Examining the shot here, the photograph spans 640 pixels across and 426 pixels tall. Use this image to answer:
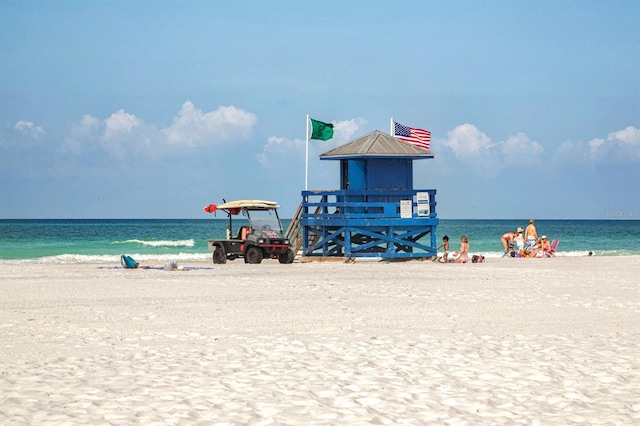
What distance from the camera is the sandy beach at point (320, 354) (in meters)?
6.95

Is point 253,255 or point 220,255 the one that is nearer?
point 253,255

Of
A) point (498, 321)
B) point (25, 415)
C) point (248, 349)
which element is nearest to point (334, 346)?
point (248, 349)

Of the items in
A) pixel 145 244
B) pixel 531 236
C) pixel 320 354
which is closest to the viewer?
pixel 320 354

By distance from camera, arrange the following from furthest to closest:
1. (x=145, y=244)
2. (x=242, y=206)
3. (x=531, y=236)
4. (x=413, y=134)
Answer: (x=145, y=244), (x=531, y=236), (x=413, y=134), (x=242, y=206)

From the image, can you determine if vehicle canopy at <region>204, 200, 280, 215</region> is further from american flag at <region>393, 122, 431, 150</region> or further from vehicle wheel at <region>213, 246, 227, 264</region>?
american flag at <region>393, 122, 431, 150</region>

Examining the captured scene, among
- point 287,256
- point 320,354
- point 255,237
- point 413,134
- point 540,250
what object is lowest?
point 320,354

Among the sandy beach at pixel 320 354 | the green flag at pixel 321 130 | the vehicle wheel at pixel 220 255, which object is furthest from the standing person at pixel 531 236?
the sandy beach at pixel 320 354

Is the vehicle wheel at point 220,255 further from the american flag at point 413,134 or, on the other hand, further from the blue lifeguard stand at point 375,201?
the american flag at point 413,134

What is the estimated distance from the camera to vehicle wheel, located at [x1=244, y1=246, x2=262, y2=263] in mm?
25328

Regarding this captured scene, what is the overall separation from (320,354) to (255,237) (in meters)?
16.1

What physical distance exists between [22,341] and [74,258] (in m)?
29.8

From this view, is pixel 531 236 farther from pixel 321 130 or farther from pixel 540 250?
pixel 321 130

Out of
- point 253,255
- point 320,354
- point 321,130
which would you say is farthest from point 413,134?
point 320,354

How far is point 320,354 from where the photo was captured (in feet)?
31.0
